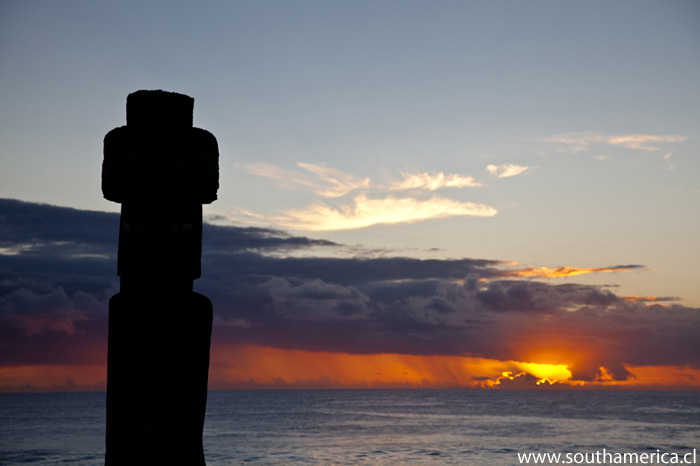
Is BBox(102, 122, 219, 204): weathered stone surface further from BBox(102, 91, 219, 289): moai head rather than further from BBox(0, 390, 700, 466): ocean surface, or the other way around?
BBox(0, 390, 700, 466): ocean surface

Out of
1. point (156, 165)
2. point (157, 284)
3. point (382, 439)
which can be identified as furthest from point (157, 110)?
point (382, 439)

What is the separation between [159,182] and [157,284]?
2.24 ft

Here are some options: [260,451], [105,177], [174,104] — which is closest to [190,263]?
[105,177]

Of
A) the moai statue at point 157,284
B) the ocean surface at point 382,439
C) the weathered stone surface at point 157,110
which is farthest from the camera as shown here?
the ocean surface at point 382,439

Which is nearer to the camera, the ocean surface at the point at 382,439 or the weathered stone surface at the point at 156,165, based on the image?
the weathered stone surface at the point at 156,165

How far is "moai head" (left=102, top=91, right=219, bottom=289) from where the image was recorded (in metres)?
A: 4.37

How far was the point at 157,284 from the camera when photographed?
4.51m

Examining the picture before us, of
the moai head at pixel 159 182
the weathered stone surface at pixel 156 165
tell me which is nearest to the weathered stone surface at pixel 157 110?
the moai head at pixel 159 182

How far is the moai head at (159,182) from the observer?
4.37 metres

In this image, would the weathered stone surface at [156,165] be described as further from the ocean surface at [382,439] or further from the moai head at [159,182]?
the ocean surface at [382,439]

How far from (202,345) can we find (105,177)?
1.29m

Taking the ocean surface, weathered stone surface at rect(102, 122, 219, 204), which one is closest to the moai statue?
weathered stone surface at rect(102, 122, 219, 204)

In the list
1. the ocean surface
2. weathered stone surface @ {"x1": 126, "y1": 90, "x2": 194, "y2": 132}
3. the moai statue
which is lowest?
the ocean surface

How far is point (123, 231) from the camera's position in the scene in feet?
14.9
